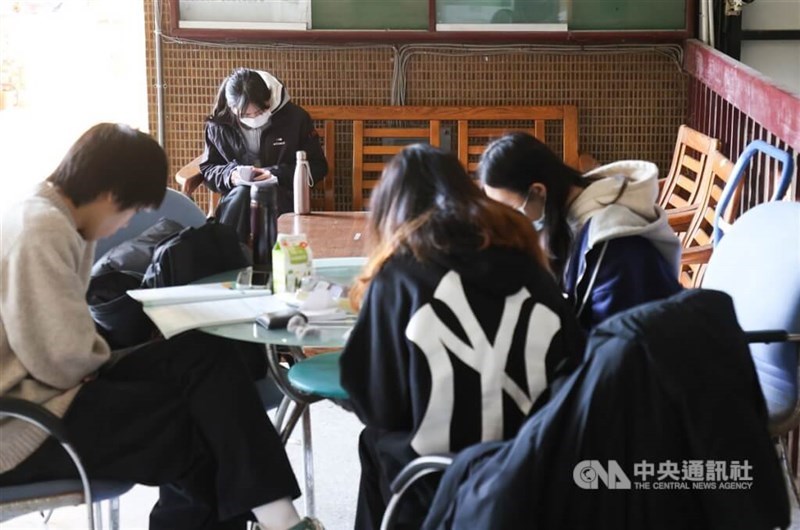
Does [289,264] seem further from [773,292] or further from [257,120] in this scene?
[257,120]

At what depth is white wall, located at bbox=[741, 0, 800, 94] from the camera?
5359mm

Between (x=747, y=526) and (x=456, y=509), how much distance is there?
1.48ft

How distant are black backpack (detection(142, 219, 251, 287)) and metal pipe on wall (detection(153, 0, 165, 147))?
2.61m

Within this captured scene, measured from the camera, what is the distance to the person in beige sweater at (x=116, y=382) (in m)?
2.18

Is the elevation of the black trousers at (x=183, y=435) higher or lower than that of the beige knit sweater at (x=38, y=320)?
lower

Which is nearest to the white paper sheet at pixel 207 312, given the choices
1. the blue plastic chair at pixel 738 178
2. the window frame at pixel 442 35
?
the blue plastic chair at pixel 738 178

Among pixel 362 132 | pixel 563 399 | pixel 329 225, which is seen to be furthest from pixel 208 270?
pixel 362 132

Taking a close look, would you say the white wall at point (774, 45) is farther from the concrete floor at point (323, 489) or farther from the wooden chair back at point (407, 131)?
the concrete floor at point (323, 489)

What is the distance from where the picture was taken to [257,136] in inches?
195

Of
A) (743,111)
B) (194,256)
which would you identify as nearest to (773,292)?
(194,256)

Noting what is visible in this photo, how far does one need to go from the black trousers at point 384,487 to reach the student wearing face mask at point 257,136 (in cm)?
259

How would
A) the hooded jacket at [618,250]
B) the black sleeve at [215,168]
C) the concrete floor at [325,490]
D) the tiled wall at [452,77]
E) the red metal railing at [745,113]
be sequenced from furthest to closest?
1. the tiled wall at [452,77]
2. the black sleeve at [215,168]
3. the red metal railing at [745,113]
4. the concrete floor at [325,490]
5. the hooded jacket at [618,250]

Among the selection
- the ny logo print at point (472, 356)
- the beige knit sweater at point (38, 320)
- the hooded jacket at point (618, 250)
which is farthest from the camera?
the hooded jacket at point (618, 250)

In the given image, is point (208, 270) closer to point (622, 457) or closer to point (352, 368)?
point (352, 368)
